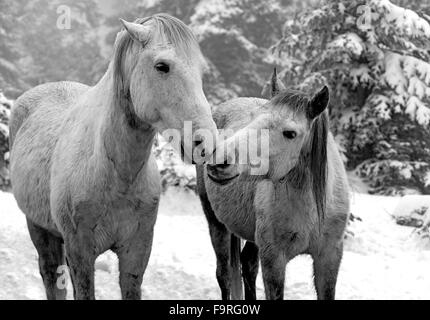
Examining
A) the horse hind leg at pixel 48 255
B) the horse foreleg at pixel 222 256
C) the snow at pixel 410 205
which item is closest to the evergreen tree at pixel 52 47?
the snow at pixel 410 205

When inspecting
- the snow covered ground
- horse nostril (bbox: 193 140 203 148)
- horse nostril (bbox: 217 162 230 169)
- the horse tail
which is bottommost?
the snow covered ground

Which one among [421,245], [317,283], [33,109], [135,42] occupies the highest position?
[135,42]

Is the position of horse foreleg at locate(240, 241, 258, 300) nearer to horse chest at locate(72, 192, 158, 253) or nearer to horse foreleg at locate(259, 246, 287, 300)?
horse foreleg at locate(259, 246, 287, 300)

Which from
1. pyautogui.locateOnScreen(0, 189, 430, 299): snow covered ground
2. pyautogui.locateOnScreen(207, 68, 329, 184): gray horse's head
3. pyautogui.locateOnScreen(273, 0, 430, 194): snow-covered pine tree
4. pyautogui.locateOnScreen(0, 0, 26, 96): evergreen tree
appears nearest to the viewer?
pyautogui.locateOnScreen(207, 68, 329, 184): gray horse's head

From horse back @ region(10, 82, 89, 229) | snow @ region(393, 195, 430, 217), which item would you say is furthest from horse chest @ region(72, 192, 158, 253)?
snow @ region(393, 195, 430, 217)

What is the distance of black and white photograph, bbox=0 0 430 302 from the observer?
3.37 meters

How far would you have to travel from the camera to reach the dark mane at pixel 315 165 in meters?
4.01

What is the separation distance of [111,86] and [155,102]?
1.66 ft

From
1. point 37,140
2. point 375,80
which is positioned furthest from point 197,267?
point 375,80

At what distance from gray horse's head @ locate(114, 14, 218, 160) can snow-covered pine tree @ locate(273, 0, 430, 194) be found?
906 centimetres

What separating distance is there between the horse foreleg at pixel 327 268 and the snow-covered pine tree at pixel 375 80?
822 centimetres
